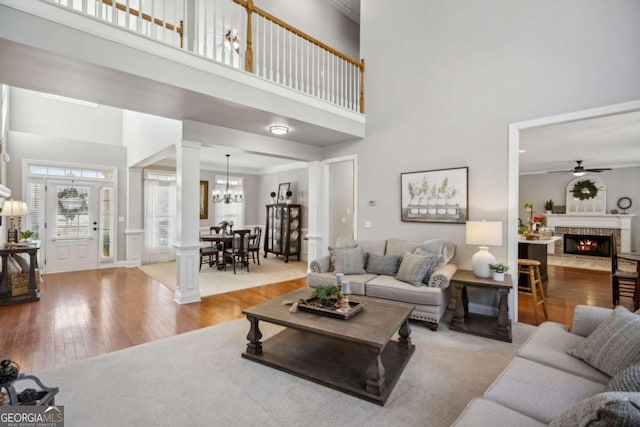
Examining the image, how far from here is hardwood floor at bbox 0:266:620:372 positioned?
3.08 m

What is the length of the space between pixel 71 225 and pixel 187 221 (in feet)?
13.9

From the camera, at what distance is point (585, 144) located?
19.1ft

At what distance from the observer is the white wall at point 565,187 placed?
7.96 meters

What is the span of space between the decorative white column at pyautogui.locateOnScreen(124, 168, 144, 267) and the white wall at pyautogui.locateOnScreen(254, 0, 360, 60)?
4.92 metres

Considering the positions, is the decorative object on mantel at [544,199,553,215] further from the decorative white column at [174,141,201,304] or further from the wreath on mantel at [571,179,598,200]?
the decorative white column at [174,141,201,304]

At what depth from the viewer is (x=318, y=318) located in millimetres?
2648

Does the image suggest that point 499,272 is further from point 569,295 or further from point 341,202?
point 341,202

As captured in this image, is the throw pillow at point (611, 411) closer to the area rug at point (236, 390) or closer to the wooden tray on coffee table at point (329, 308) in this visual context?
the area rug at point (236, 390)

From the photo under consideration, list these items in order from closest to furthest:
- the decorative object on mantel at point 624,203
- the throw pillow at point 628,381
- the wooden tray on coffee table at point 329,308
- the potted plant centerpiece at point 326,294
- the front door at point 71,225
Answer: the throw pillow at point 628,381
the wooden tray on coffee table at point 329,308
the potted plant centerpiece at point 326,294
the front door at point 71,225
the decorative object on mantel at point 624,203

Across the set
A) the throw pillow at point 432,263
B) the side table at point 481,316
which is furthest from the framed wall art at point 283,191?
the side table at point 481,316

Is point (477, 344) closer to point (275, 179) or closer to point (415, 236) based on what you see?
point (415, 236)

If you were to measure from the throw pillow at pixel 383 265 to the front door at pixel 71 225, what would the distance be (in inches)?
259

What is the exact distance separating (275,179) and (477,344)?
760cm

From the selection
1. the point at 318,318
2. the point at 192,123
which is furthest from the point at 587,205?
the point at 192,123
